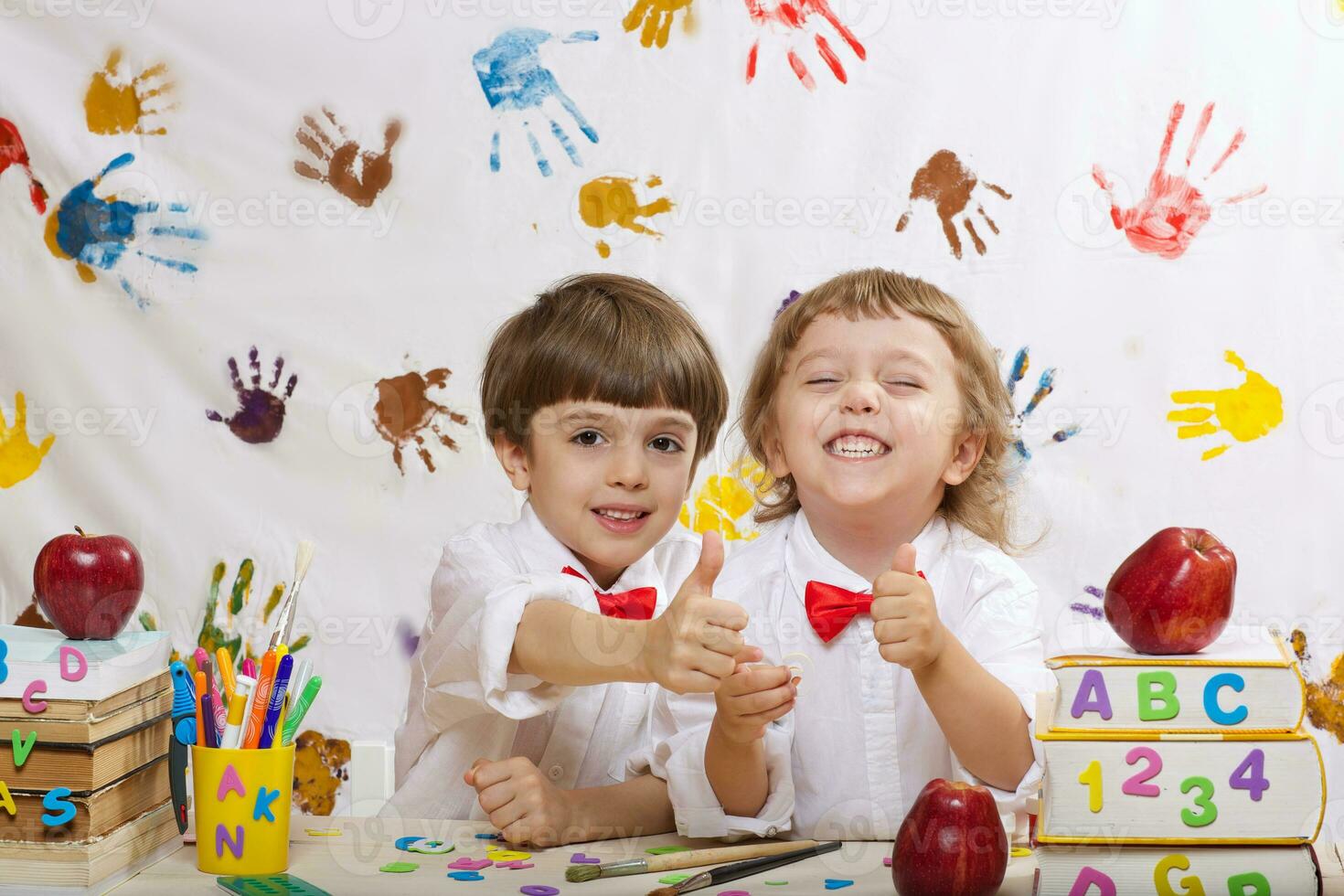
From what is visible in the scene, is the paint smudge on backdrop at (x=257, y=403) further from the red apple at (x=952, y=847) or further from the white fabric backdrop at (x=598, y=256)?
the red apple at (x=952, y=847)

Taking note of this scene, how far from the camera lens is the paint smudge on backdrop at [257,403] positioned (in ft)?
6.38

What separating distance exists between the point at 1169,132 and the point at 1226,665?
→ 126cm

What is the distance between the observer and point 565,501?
129 centimetres

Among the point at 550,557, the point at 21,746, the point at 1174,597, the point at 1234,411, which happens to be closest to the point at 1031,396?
the point at 1234,411

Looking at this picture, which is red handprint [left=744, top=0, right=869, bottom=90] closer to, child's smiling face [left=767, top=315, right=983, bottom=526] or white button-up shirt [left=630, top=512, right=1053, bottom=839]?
child's smiling face [left=767, top=315, right=983, bottom=526]

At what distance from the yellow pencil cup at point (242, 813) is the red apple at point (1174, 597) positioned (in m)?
0.57

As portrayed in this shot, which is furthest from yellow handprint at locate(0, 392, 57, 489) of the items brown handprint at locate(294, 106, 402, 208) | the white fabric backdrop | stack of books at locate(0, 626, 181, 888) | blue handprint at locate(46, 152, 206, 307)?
stack of books at locate(0, 626, 181, 888)

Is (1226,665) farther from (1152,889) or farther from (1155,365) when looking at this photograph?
(1155,365)

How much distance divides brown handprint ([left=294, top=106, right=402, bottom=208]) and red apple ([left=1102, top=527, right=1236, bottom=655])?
4.52ft

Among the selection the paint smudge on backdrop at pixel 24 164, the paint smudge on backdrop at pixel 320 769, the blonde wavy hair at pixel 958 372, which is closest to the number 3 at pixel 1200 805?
the blonde wavy hair at pixel 958 372

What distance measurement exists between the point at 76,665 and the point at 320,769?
116 cm

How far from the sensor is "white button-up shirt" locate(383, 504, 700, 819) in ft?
3.98

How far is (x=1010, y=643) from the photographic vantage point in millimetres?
1125

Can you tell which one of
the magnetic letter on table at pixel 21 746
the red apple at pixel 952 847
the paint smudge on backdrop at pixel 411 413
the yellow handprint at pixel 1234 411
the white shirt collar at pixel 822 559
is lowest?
the red apple at pixel 952 847
